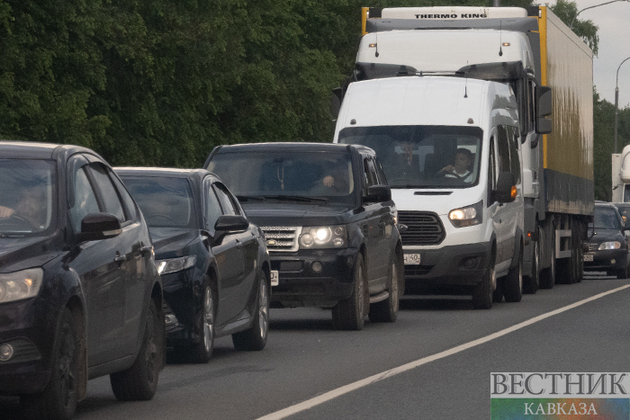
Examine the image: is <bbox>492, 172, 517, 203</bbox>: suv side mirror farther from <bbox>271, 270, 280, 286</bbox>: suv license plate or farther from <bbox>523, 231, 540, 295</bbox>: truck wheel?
<bbox>271, 270, 280, 286</bbox>: suv license plate

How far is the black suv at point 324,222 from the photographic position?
52.4 feet

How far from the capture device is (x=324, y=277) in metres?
15.9

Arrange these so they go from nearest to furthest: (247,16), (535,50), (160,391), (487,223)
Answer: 1. (160,391)
2. (487,223)
3. (535,50)
4. (247,16)

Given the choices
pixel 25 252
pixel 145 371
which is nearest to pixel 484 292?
pixel 145 371

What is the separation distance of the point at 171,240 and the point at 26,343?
4.44m

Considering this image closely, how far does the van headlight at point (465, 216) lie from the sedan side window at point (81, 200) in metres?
11.2

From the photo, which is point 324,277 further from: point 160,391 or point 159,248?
point 160,391

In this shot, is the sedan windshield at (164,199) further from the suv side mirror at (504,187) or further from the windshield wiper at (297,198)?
the suv side mirror at (504,187)

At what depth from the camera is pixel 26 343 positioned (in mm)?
7965

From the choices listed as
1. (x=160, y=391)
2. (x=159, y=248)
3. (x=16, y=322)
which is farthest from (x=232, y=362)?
(x=16, y=322)

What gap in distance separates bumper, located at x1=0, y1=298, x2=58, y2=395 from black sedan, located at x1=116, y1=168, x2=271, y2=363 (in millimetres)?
3914

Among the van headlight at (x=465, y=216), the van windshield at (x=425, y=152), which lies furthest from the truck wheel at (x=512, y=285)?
the van headlight at (x=465, y=216)

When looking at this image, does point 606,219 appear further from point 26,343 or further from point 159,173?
point 26,343

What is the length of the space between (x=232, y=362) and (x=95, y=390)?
228 cm
